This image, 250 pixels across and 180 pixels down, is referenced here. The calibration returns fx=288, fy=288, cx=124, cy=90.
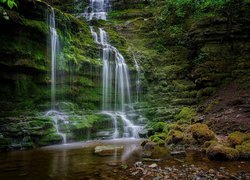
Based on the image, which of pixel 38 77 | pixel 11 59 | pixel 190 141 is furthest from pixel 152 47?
pixel 190 141

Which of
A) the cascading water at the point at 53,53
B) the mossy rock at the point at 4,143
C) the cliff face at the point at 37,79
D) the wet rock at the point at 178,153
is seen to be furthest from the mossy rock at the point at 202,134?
the mossy rock at the point at 4,143

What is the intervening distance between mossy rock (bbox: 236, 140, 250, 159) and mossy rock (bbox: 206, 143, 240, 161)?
140 mm

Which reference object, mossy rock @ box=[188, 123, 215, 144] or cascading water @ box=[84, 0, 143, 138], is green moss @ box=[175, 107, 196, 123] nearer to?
cascading water @ box=[84, 0, 143, 138]

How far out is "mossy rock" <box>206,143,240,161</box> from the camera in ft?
26.1

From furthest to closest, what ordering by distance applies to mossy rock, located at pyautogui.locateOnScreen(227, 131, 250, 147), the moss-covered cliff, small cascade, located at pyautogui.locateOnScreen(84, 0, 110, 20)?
small cascade, located at pyautogui.locateOnScreen(84, 0, 110, 20) → the moss-covered cliff → mossy rock, located at pyautogui.locateOnScreen(227, 131, 250, 147)

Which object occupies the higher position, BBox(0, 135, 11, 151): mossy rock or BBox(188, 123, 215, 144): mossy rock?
BBox(188, 123, 215, 144): mossy rock

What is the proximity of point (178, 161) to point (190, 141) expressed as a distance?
243cm

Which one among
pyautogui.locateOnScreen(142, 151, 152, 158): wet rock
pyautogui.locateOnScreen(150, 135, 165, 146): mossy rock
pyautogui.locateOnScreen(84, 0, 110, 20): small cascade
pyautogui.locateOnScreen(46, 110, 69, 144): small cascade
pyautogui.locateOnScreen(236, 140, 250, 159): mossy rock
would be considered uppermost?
pyautogui.locateOnScreen(84, 0, 110, 20): small cascade

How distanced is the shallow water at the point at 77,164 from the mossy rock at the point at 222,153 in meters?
0.24

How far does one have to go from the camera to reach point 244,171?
6668 mm

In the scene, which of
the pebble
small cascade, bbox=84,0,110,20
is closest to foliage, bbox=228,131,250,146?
the pebble

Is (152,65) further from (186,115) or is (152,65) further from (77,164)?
(77,164)

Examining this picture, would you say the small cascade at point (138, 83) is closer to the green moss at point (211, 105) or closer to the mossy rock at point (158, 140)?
the green moss at point (211, 105)

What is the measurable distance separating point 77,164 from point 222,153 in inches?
160
